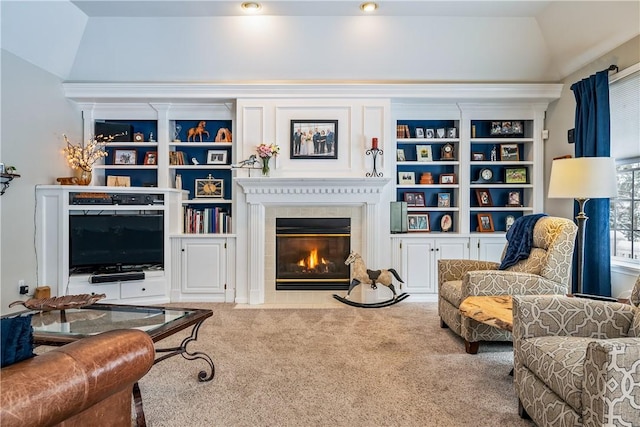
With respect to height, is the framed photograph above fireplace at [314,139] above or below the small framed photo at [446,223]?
above

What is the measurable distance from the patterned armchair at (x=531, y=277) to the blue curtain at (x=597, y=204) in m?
0.65

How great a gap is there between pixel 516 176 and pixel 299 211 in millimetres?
2813

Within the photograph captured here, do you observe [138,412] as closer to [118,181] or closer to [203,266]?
[203,266]

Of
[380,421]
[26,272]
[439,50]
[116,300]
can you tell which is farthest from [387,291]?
[26,272]

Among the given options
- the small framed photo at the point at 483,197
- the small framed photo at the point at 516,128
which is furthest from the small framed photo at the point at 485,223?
the small framed photo at the point at 516,128

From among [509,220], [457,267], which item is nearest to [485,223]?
[509,220]

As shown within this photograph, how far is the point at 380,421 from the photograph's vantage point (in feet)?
6.29

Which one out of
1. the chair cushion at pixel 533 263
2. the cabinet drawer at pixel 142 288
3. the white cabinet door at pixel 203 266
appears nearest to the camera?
the chair cushion at pixel 533 263

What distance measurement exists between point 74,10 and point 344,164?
326cm

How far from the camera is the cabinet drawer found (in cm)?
421

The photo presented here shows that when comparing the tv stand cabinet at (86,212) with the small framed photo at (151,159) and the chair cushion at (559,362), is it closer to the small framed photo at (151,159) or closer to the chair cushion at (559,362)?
the small framed photo at (151,159)

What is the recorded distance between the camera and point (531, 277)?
2770 millimetres

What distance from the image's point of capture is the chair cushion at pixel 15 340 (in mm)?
963

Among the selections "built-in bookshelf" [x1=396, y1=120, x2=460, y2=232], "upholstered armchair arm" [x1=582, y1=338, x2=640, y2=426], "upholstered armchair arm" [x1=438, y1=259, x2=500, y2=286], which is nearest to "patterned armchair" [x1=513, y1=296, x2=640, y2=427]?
"upholstered armchair arm" [x1=582, y1=338, x2=640, y2=426]
